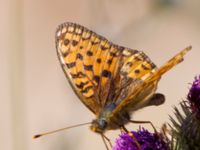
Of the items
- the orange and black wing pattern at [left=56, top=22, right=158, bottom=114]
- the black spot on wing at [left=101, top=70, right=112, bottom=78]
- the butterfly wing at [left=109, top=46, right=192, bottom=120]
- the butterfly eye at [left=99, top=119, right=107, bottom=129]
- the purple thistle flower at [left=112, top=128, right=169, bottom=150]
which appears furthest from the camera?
the black spot on wing at [left=101, top=70, right=112, bottom=78]

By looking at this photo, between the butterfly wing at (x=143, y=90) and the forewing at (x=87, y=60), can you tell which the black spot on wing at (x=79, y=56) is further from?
the butterfly wing at (x=143, y=90)

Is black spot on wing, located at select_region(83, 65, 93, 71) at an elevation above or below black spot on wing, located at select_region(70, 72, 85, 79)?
above

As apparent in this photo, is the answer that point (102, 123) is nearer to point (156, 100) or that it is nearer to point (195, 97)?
point (156, 100)

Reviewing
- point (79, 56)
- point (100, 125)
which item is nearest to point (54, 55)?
point (79, 56)

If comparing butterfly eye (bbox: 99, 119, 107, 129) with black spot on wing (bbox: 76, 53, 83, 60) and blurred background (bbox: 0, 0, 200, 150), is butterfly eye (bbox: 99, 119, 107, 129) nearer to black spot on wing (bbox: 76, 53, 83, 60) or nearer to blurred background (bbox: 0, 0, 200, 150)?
black spot on wing (bbox: 76, 53, 83, 60)

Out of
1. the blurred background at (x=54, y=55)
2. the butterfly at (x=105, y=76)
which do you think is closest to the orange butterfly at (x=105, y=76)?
the butterfly at (x=105, y=76)

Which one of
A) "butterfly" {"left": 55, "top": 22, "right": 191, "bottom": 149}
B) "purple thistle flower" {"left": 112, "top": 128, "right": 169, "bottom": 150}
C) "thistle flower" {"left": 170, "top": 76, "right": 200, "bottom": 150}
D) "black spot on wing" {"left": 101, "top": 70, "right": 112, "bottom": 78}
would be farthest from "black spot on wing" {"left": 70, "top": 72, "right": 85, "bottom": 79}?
"thistle flower" {"left": 170, "top": 76, "right": 200, "bottom": 150}
